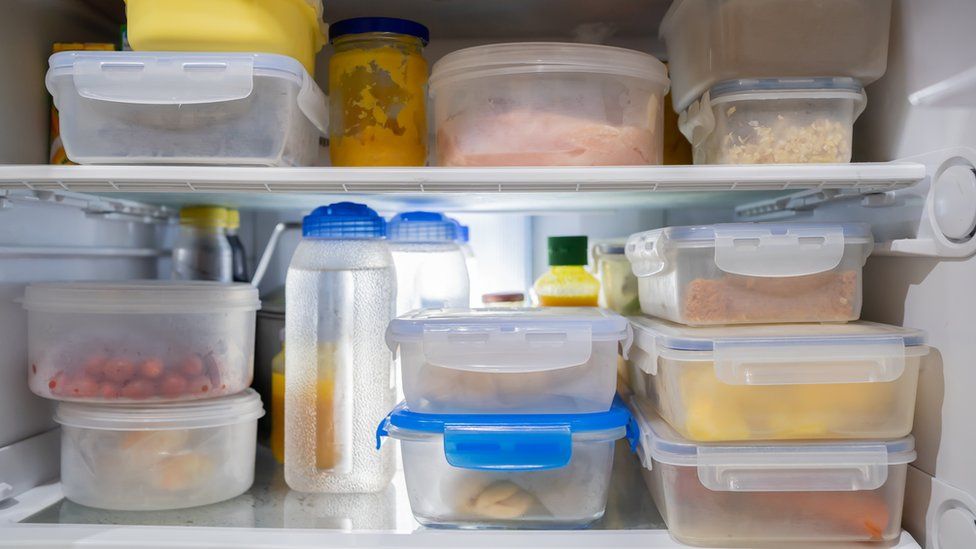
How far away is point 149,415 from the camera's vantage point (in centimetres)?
90

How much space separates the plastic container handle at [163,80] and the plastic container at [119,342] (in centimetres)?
26

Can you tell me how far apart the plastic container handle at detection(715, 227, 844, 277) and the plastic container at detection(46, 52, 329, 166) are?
578mm

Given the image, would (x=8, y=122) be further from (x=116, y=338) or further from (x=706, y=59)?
(x=706, y=59)

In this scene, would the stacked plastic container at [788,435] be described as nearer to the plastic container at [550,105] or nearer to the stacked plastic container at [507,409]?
the stacked plastic container at [507,409]

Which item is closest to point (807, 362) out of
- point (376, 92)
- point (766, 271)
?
point (766, 271)

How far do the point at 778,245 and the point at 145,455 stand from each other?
2.85 ft

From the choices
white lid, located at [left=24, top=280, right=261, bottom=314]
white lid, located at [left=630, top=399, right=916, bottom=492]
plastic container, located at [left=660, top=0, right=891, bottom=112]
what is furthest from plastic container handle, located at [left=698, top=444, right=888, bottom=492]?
white lid, located at [left=24, top=280, right=261, bottom=314]

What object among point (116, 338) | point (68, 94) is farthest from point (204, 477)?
point (68, 94)

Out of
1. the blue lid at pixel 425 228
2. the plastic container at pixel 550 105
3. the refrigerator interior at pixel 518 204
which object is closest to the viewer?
the refrigerator interior at pixel 518 204

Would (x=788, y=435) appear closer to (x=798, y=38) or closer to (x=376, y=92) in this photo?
(x=798, y=38)

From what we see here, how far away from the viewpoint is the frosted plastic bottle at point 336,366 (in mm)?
964

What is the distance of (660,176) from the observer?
811 mm

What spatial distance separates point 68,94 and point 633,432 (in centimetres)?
85

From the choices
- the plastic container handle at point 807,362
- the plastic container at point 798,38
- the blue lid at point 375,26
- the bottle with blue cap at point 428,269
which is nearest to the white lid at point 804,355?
the plastic container handle at point 807,362
